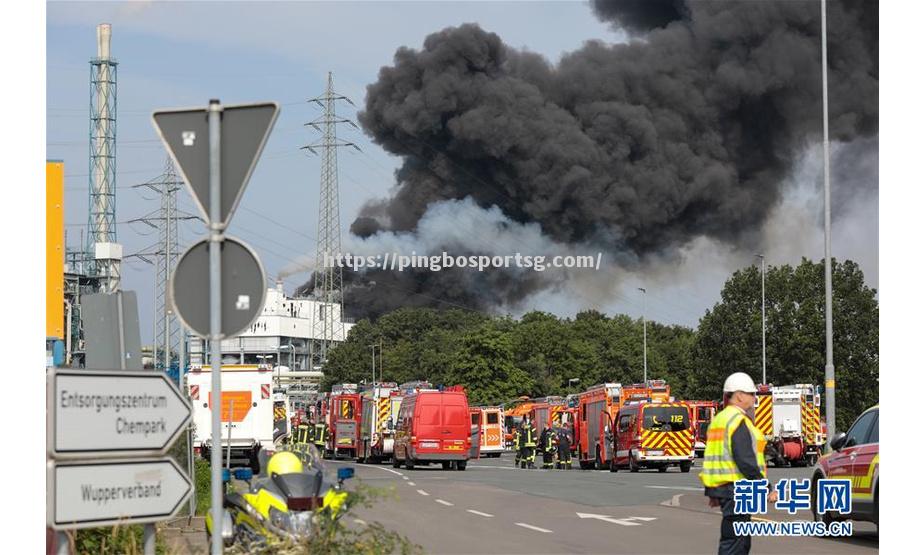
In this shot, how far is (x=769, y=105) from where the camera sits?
108 metres

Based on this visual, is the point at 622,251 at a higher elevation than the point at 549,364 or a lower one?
higher

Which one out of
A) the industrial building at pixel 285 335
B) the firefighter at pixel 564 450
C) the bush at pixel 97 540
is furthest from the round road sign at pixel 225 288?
the industrial building at pixel 285 335

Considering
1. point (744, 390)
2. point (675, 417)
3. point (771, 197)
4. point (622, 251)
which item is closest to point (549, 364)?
point (622, 251)

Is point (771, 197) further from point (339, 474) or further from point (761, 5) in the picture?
point (339, 474)

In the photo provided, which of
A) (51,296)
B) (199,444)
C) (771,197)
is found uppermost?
(771,197)

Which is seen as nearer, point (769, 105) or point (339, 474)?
point (339, 474)

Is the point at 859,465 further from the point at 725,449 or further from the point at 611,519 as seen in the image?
the point at 725,449

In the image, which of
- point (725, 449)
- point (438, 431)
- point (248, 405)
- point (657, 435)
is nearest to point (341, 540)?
point (725, 449)

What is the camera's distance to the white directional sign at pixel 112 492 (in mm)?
7316

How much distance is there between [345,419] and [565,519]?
118 ft

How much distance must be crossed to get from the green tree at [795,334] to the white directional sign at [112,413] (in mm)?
74186

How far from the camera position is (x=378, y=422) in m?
51.8

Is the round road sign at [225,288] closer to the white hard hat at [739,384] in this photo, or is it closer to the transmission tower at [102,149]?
the white hard hat at [739,384]
